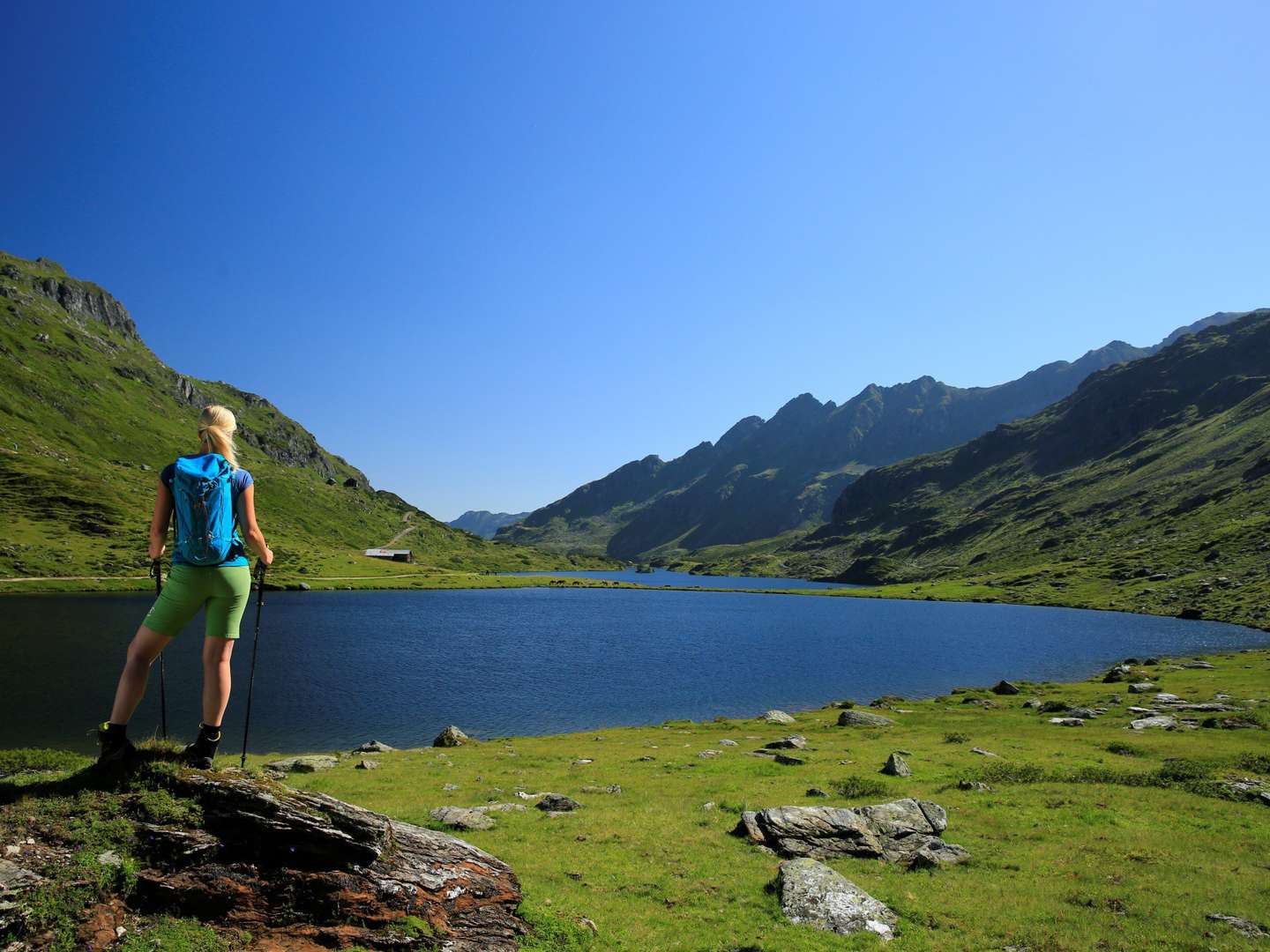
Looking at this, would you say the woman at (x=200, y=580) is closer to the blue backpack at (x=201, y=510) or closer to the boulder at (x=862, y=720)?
the blue backpack at (x=201, y=510)

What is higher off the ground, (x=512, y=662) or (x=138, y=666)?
(x=138, y=666)

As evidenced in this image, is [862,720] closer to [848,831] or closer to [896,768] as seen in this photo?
[896,768]

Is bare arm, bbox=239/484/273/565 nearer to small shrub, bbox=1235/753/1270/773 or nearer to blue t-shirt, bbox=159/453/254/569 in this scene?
blue t-shirt, bbox=159/453/254/569

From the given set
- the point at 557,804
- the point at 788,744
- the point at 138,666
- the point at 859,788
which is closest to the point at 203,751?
the point at 138,666

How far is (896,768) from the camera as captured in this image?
96.8 feet

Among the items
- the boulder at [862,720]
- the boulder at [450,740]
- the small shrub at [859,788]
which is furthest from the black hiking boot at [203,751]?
the boulder at [862,720]

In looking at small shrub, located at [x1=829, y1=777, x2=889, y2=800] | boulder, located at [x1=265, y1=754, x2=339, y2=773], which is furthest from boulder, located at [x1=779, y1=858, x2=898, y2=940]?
boulder, located at [x1=265, y1=754, x2=339, y2=773]

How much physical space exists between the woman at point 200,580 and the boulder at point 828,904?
13094 millimetres

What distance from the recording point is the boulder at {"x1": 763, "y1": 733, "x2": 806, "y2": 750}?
1496 inches

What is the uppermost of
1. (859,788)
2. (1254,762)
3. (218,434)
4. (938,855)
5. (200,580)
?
(218,434)

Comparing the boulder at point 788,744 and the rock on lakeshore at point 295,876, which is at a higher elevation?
the rock on lakeshore at point 295,876

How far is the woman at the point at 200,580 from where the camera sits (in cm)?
938

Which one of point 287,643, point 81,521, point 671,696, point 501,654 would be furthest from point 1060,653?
point 81,521

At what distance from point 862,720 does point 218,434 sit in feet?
157
